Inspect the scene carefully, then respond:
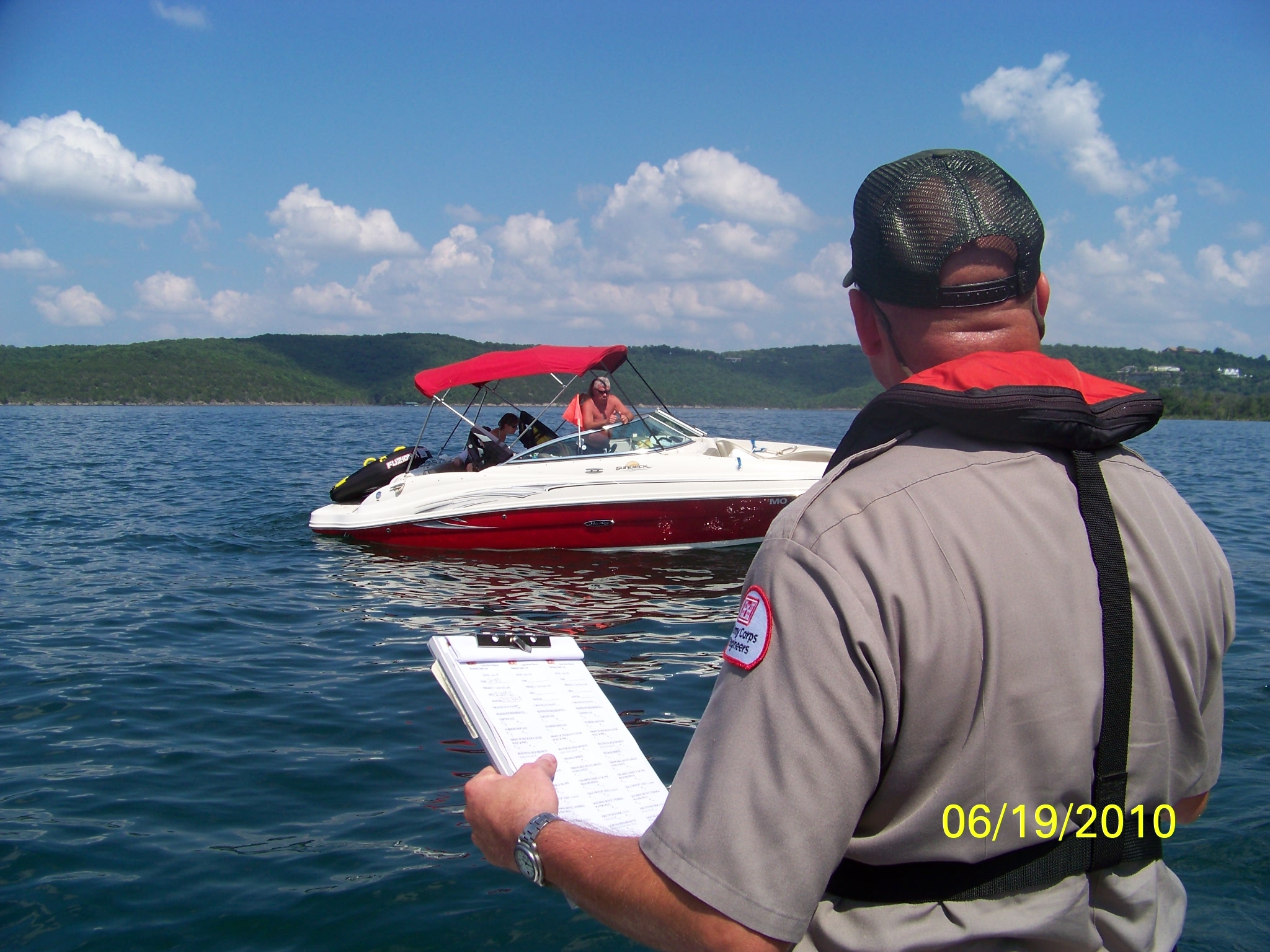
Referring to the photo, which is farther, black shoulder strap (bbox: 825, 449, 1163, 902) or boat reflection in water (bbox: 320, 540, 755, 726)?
boat reflection in water (bbox: 320, 540, 755, 726)

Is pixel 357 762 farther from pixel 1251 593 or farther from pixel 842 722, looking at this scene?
pixel 1251 593

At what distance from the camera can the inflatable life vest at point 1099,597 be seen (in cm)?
122

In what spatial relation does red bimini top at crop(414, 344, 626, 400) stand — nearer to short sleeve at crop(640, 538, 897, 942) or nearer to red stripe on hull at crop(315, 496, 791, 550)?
red stripe on hull at crop(315, 496, 791, 550)

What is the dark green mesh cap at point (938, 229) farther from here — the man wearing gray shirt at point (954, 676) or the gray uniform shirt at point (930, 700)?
the gray uniform shirt at point (930, 700)

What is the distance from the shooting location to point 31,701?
19.8ft

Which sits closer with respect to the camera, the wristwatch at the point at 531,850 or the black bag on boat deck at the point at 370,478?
the wristwatch at the point at 531,850

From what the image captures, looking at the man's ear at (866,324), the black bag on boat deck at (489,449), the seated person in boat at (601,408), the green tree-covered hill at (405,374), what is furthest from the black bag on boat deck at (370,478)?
the green tree-covered hill at (405,374)

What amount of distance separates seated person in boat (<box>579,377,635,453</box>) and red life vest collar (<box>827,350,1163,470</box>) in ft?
33.1

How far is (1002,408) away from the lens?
1.23 metres

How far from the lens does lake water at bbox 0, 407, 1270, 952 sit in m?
3.61

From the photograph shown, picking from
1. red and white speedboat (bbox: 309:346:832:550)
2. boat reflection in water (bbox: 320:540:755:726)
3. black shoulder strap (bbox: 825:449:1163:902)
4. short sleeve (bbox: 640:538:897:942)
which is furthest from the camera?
red and white speedboat (bbox: 309:346:832:550)
